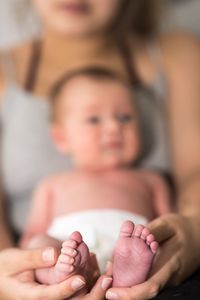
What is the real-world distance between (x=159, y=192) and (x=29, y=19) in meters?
0.73

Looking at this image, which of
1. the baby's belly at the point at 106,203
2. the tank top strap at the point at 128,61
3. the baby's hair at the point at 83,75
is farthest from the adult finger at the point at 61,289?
the tank top strap at the point at 128,61

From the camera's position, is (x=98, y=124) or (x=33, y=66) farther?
(x=33, y=66)

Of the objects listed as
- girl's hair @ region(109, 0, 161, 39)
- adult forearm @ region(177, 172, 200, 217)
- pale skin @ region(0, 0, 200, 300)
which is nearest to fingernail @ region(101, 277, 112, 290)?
adult forearm @ region(177, 172, 200, 217)

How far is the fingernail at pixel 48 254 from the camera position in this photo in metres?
0.80

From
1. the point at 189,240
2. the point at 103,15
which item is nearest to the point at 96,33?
the point at 103,15

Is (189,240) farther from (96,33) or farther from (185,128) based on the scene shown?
(96,33)

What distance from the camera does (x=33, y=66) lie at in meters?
1.39

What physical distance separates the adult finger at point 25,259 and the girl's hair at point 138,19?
2.64ft

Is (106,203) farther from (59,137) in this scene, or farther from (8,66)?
(8,66)

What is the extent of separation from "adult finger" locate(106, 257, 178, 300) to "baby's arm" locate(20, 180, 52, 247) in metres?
0.40

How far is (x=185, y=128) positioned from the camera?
1365 mm

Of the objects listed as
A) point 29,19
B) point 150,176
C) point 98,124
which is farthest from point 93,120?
point 29,19

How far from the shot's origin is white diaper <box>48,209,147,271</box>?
997 millimetres

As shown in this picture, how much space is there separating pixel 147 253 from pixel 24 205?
592mm
